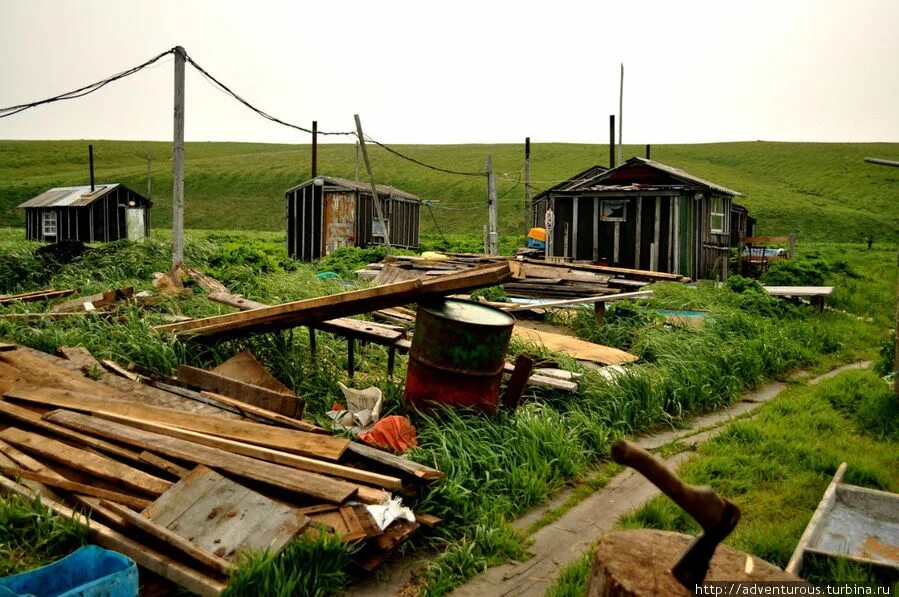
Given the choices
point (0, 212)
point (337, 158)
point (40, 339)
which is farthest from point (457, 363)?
point (337, 158)

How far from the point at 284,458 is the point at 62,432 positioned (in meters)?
1.76

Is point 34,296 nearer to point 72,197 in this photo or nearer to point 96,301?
point 96,301

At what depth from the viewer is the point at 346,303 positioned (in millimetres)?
6367

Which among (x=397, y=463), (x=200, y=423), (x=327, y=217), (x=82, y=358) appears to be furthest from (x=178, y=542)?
(x=327, y=217)

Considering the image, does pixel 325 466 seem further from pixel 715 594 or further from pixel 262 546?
pixel 715 594

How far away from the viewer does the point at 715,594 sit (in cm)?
231

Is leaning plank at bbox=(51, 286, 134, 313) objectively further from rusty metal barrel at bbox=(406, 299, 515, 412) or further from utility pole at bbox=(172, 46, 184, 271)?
rusty metal barrel at bbox=(406, 299, 515, 412)

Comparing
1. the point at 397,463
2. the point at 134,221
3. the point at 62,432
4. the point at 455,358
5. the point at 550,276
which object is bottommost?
the point at 397,463

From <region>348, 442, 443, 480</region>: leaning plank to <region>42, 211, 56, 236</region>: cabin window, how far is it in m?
33.8

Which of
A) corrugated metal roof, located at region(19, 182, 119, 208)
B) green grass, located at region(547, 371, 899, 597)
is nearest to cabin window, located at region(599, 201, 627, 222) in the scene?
green grass, located at region(547, 371, 899, 597)

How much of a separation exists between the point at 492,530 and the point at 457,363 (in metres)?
1.80

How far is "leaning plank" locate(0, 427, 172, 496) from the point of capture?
441 centimetres

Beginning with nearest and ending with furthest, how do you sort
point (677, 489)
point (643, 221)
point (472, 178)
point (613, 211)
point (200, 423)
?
point (677, 489), point (200, 423), point (643, 221), point (613, 211), point (472, 178)

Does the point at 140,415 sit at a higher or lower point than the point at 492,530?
higher
